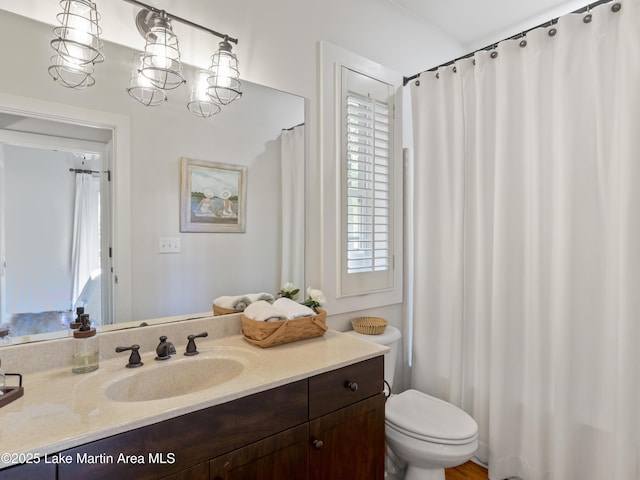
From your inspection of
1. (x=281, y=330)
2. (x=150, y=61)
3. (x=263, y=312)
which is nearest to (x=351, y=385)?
(x=281, y=330)

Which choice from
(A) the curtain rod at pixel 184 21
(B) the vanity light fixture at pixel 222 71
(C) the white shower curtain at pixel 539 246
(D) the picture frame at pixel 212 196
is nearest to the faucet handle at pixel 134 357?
(D) the picture frame at pixel 212 196

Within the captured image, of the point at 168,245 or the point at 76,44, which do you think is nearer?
the point at 76,44

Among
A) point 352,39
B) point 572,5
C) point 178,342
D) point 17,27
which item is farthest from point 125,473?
point 572,5

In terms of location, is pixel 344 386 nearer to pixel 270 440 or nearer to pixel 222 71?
pixel 270 440

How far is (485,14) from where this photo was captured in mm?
2242

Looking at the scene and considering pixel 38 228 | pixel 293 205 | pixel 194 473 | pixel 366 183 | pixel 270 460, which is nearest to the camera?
pixel 194 473

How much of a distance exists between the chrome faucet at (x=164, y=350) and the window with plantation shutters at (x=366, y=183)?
0.96 metres

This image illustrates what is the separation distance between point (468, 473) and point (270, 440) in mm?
1370

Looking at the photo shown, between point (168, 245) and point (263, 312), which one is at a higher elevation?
point (168, 245)

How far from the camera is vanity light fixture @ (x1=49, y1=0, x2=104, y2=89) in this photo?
3.73 feet

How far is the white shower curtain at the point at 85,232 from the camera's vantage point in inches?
48.3

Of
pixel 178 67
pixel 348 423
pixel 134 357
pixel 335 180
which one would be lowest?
pixel 348 423

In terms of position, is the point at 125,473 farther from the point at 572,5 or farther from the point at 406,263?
the point at 572,5

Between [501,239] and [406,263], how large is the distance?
2.13ft
